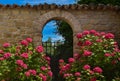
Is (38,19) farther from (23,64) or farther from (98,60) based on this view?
(23,64)

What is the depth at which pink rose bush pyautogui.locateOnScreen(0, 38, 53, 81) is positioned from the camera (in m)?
10.5

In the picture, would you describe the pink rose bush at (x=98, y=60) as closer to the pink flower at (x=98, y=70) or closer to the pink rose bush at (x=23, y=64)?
the pink flower at (x=98, y=70)

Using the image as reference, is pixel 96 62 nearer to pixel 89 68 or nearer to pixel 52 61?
pixel 89 68

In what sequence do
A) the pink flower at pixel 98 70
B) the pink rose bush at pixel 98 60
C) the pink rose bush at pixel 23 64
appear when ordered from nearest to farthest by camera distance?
→ the pink rose bush at pixel 23 64 → the pink flower at pixel 98 70 → the pink rose bush at pixel 98 60

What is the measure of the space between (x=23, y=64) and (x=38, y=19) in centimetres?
379

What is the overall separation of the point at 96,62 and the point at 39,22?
10.6 feet

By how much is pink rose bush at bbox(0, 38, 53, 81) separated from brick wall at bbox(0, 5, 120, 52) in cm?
270

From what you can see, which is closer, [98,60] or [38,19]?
[98,60]

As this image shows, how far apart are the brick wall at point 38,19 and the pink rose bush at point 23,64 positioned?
8.85 ft

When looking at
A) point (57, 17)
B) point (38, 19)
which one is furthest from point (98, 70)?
point (38, 19)

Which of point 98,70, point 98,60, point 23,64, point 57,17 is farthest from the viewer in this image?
point 57,17

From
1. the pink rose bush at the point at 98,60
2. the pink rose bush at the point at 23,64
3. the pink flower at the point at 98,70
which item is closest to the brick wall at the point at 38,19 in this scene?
the pink rose bush at the point at 98,60

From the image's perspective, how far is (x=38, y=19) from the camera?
1400 centimetres

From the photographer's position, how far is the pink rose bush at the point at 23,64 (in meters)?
10.5
